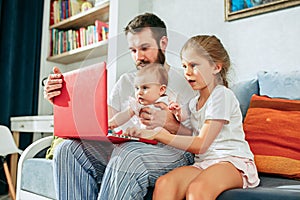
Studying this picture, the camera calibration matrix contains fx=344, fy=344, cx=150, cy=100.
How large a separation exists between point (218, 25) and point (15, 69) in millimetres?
1642

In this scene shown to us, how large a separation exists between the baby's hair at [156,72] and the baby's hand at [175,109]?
0.28 ft

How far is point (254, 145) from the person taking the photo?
1.25 meters

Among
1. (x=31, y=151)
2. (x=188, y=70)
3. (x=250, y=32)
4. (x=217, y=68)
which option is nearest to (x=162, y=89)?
(x=188, y=70)

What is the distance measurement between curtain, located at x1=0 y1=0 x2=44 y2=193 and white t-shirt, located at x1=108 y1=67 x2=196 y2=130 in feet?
6.06

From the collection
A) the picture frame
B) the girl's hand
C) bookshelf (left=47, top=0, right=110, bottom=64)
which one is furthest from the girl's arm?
bookshelf (left=47, top=0, right=110, bottom=64)

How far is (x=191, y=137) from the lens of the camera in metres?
0.99

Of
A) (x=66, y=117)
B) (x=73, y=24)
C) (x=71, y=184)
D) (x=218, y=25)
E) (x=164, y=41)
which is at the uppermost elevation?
(x=73, y=24)

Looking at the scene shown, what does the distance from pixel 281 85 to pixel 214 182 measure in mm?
656

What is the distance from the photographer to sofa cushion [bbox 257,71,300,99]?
1.32m

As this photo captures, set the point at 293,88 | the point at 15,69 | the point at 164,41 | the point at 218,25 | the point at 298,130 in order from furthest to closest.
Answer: the point at 15,69, the point at 218,25, the point at 293,88, the point at 298,130, the point at 164,41

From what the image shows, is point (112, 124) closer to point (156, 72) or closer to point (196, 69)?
point (156, 72)

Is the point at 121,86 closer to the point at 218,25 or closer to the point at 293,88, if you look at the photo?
the point at 293,88

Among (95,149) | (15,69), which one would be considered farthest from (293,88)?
(15,69)

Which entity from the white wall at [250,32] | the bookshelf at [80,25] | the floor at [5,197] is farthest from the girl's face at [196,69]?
the floor at [5,197]
